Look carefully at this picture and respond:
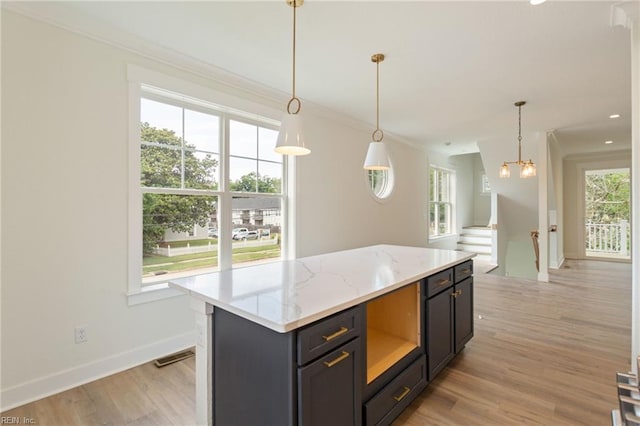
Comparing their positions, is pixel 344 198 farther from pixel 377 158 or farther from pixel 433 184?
pixel 433 184

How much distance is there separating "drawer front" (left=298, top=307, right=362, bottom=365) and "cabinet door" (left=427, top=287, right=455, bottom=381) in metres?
0.83

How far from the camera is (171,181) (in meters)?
2.75

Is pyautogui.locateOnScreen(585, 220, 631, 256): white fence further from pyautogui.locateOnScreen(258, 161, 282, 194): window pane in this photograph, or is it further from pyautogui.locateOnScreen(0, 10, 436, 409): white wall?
pyautogui.locateOnScreen(0, 10, 436, 409): white wall

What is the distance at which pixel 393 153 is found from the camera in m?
5.64

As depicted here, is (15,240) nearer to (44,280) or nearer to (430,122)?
(44,280)

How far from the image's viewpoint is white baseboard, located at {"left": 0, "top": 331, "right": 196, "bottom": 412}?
195cm

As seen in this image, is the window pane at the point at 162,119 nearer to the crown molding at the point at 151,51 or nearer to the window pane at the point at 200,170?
the window pane at the point at 200,170

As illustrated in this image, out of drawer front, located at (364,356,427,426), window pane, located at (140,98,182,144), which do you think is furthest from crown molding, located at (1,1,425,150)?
drawer front, located at (364,356,427,426)

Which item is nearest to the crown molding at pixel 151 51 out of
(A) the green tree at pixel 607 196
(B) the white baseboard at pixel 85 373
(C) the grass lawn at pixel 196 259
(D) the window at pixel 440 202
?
(C) the grass lawn at pixel 196 259

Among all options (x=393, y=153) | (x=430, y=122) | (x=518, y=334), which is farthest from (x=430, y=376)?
(x=393, y=153)

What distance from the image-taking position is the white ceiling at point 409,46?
2051mm

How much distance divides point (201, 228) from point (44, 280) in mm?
1187

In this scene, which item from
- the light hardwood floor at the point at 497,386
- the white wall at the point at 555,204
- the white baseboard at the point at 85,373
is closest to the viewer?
the light hardwood floor at the point at 497,386

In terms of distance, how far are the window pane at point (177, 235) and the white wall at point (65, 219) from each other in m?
0.23
